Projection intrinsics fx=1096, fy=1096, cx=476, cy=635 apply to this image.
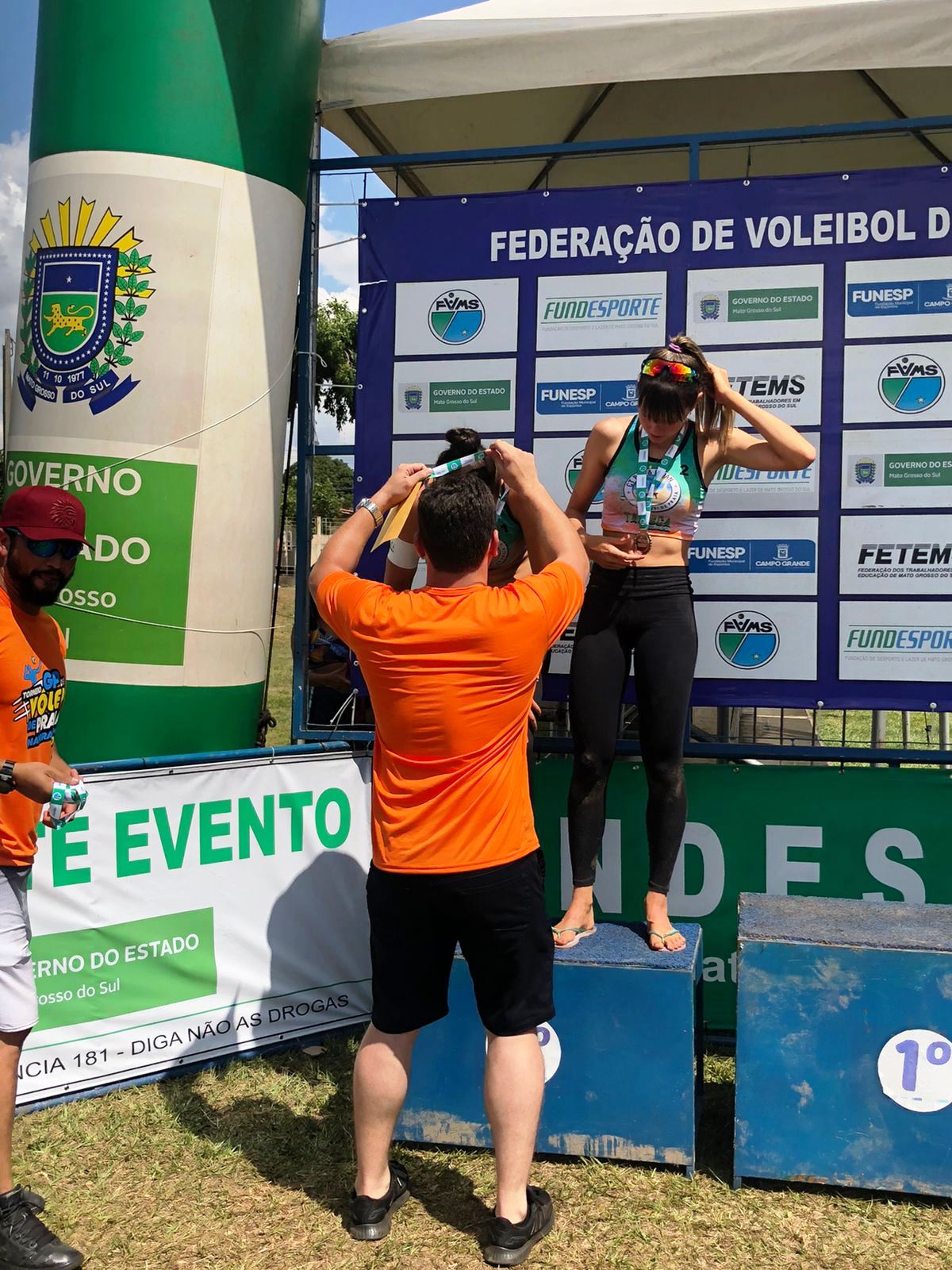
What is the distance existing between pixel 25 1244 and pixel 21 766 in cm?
115

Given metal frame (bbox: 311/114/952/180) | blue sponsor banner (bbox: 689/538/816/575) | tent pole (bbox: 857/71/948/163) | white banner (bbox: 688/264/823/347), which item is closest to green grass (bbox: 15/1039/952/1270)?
blue sponsor banner (bbox: 689/538/816/575)

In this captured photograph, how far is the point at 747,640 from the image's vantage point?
4230mm

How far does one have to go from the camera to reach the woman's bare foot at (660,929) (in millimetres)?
3369

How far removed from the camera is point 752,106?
6320 millimetres

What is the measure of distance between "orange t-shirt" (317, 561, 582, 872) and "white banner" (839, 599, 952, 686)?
189cm

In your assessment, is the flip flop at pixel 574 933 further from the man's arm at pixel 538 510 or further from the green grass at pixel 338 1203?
the man's arm at pixel 538 510

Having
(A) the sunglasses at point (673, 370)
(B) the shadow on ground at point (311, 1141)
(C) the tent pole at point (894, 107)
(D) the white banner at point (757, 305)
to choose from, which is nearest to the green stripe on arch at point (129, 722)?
(B) the shadow on ground at point (311, 1141)

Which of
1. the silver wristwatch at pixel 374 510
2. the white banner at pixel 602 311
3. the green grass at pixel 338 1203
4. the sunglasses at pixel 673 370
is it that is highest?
the white banner at pixel 602 311

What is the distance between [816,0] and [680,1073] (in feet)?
12.8

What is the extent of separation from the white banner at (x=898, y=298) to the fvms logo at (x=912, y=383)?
11cm

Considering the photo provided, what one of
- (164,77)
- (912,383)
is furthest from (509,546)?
(164,77)

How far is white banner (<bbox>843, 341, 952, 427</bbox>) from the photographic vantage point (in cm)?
408

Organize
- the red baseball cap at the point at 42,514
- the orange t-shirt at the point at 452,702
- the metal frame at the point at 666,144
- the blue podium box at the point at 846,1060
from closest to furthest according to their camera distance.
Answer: the orange t-shirt at the point at 452,702
the red baseball cap at the point at 42,514
the blue podium box at the point at 846,1060
the metal frame at the point at 666,144

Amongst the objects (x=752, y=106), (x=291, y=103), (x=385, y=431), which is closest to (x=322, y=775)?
(x=385, y=431)
